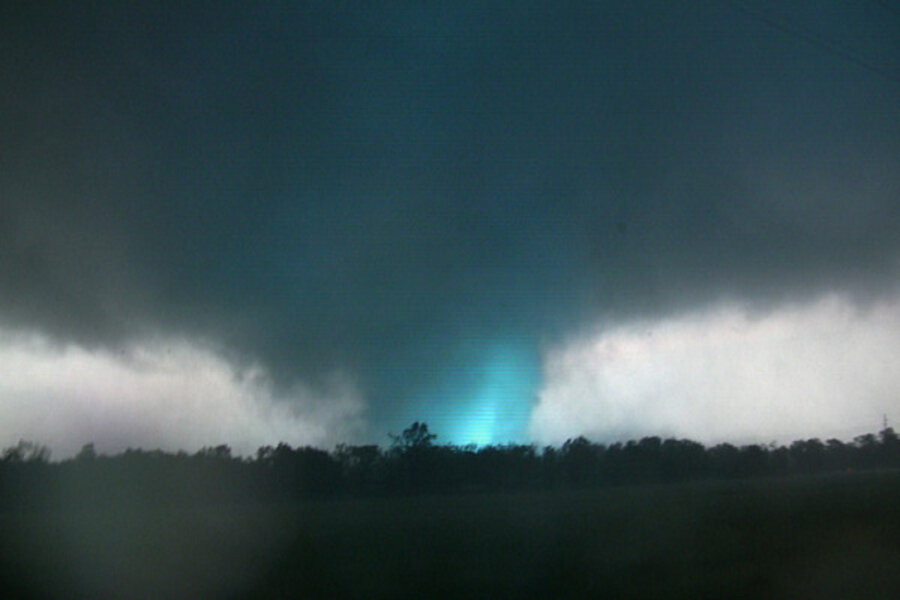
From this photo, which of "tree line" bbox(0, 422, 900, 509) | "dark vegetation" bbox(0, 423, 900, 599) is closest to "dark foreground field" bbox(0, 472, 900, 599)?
"dark vegetation" bbox(0, 423, 900, 599)

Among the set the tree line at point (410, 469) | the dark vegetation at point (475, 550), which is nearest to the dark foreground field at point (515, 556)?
the dark vegetation at point (475, 550)

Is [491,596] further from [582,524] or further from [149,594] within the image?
[582,524]

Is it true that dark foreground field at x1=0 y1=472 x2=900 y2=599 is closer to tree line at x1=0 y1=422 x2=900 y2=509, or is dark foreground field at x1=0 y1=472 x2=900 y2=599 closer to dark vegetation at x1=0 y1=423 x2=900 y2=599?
dark vegetation at x1=0 y1=423 x2=900 y2=599

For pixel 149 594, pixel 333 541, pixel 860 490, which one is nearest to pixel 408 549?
pixel 333 541

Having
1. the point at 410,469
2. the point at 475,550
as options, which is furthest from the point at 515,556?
the point at 410,469

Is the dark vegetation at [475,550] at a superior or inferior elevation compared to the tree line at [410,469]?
inferior

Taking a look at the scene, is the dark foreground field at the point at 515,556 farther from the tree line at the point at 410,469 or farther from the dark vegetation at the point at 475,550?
the tree line at the point at 410,469

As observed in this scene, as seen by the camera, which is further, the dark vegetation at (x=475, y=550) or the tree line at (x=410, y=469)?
the tree line at (x=410, y=469)
